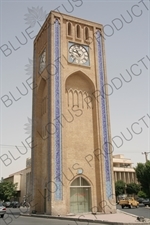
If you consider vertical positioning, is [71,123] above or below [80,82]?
below

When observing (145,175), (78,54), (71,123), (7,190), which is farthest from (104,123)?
(7,190)

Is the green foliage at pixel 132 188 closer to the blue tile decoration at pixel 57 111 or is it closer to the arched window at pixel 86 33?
the arched window at pixel 86 33

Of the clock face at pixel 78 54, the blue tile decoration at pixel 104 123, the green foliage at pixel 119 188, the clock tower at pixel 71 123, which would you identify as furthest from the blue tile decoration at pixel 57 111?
the green foliage at pixel 119 188

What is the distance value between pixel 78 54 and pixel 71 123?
6011 mm

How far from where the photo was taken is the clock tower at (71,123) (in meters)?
18.5

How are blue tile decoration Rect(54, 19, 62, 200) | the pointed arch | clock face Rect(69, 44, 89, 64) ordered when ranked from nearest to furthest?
blue tile decoration Rect(54, 19, 62, 200), the pointed arch, clock face Rect(69, 44, 89, 64)

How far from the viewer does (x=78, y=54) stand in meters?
22.2

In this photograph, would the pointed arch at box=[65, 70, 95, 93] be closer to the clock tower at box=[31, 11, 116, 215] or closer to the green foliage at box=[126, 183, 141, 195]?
the clock tower at box=[31, 11, 116, 215]

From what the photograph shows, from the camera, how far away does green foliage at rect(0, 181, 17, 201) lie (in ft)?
169

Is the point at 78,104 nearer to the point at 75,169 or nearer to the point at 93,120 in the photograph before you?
the point at 93,120

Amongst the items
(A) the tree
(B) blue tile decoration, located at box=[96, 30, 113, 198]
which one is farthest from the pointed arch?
(A) the tree

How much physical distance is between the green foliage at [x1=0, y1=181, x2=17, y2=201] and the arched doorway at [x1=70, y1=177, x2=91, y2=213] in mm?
36300

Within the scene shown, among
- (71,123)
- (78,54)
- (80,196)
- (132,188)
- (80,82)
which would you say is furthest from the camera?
(132,188)

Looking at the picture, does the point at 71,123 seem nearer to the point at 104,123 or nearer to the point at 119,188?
the point at 104,123
